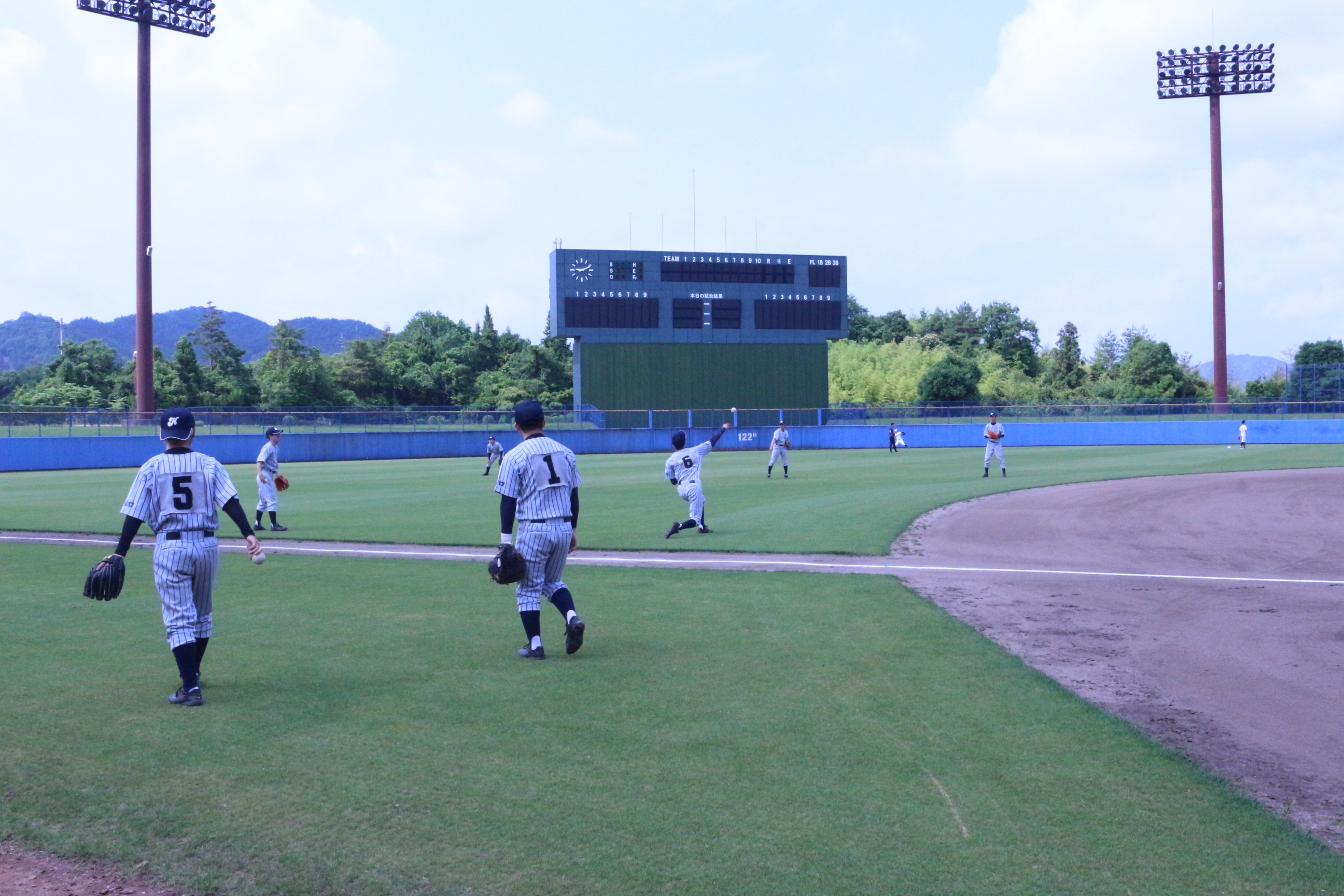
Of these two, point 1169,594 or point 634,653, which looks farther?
point 1169,594

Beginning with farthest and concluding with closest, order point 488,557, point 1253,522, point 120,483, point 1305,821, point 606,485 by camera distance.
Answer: point 120,483 → point 606,485 → point 1253,522 → point 488,557 → point 1305,821

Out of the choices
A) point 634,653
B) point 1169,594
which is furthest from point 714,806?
point 1169,594

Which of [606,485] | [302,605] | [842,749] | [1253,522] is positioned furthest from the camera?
[606,485]

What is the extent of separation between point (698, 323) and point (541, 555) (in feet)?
166

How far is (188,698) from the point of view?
22.6 ft

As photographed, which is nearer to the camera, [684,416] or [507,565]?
[507,565]

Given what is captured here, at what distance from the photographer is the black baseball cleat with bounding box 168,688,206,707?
687 cm

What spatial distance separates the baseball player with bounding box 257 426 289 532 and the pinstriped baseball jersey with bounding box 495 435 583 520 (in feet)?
38.4

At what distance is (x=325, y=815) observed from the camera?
16.2ft

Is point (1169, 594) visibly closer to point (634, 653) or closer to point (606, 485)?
point (634, 653)

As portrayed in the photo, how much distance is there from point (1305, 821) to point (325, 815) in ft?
14.7

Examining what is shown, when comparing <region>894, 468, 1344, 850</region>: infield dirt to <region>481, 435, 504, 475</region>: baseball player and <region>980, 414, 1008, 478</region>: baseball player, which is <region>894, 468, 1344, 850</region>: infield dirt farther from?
<region>481, 435, 504, 475</region>: baseball player

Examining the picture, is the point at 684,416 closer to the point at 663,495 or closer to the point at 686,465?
the point at 663,495

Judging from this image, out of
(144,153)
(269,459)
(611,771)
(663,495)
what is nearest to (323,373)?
(144,153)
